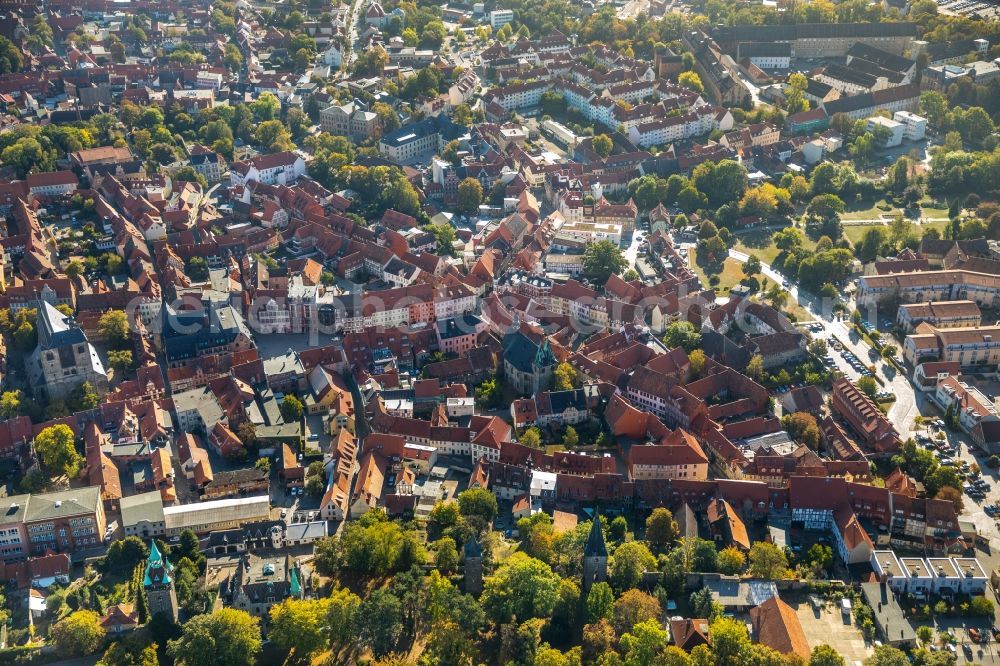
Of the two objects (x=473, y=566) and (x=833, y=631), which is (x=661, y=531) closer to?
(x=833, y=631)

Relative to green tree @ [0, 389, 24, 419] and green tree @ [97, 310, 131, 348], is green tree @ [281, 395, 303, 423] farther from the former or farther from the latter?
green tree @ [0, 389, 24, 419]

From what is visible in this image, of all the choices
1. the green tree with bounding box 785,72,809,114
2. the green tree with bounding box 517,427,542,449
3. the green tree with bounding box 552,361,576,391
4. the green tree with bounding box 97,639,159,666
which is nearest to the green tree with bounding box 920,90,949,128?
the green tree with bounding box 785,72,809,114

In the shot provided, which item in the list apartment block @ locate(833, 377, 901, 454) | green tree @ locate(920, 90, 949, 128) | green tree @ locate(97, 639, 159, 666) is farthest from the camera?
green tree @ locate(920, 90, 949, 128)

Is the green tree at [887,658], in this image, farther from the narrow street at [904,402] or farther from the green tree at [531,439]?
the green tree at [531,439]

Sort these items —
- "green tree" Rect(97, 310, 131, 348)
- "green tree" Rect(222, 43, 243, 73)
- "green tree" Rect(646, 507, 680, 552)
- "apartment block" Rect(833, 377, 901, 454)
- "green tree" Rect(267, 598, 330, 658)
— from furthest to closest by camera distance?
"green tree" Rect(222, 43, 243, 73), "green tree" Rect(97, 310, 131, 348), "apartment block" Rect(833, 377, 901, 454), "green tree" Rect(646, 507, 680, 552), "green tree" Rect(267, 598, 330, 658)

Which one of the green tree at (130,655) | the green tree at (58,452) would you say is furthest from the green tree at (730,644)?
the green tree at (58,452)

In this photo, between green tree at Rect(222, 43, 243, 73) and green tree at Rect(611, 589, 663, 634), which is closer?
green tree at Rect(611, 589, 663, 634)

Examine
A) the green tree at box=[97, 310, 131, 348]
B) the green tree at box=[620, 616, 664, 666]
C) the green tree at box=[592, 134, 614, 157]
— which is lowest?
the green tree at box=[620, 616, 664, 666]

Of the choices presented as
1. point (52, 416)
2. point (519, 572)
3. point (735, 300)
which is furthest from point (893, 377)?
point (52, 416)

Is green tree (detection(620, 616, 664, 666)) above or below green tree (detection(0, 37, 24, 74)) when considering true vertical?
below
